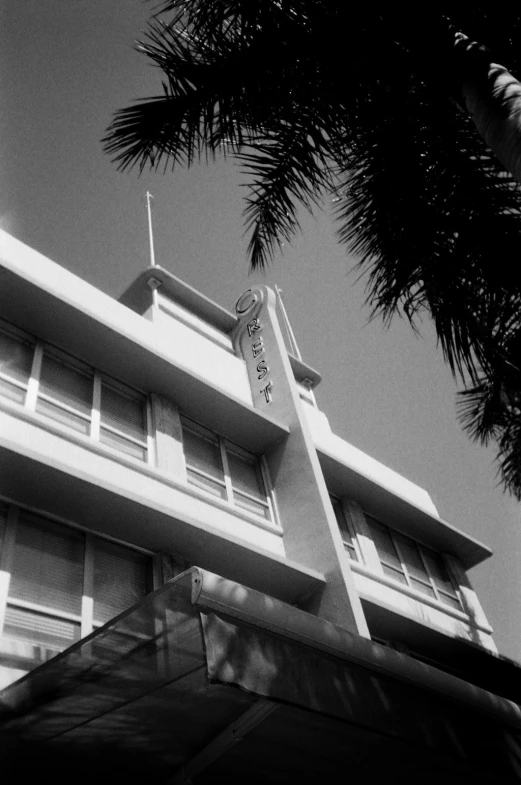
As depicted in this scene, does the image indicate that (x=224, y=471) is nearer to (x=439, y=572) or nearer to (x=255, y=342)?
(x=255, y=342)

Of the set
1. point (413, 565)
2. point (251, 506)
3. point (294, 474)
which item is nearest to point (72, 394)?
point (251, 506)

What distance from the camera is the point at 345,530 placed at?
48.5ft

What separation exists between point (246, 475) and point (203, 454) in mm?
1141

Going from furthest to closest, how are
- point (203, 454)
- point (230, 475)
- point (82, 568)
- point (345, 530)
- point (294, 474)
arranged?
1. point (345, 530)
2. point (294, 474)
3. point (230, 475)
4. point (203, 454)
5. point (82, 568)

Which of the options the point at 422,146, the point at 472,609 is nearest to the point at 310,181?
the point at 422,146

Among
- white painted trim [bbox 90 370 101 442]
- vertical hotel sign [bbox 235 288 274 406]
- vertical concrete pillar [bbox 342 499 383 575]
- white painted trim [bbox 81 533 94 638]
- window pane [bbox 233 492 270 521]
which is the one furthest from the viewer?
vertical hotel sign [bbox 235 288 274 406]

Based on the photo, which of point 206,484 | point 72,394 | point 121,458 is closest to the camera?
point 121,458

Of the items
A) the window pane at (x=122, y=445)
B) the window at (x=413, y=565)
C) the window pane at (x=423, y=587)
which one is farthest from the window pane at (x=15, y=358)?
the window pane at (x=423, y=587)

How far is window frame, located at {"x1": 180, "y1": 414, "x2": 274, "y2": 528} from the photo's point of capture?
12.1m

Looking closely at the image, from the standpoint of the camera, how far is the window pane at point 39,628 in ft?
24.5

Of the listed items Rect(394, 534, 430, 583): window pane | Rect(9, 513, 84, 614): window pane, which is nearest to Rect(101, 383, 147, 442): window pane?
Rect(9, 513, 84, 614): window pane

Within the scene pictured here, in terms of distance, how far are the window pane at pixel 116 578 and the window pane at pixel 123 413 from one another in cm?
241

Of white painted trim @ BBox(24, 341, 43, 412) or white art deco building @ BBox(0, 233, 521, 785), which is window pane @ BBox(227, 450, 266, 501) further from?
white painted trim @ BBox(24, 341, 43, 412)

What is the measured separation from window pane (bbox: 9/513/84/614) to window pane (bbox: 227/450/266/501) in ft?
14.4
